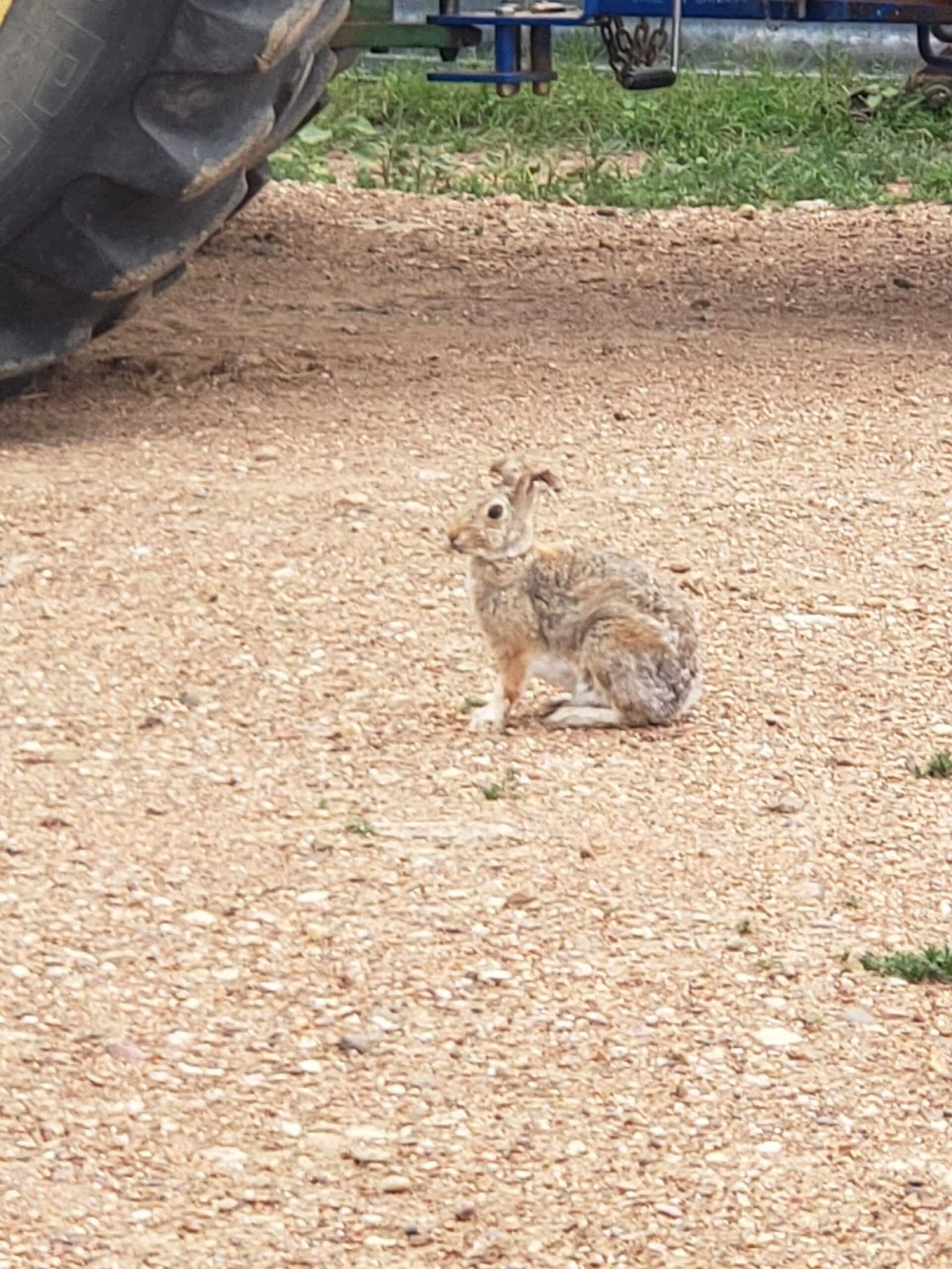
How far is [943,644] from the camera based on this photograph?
15.8 feet

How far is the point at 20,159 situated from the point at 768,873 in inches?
103

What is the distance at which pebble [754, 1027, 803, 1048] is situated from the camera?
10.7 ft

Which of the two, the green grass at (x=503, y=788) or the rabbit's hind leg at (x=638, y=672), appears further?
the rabbit's hind leg at (x=638, y=672)

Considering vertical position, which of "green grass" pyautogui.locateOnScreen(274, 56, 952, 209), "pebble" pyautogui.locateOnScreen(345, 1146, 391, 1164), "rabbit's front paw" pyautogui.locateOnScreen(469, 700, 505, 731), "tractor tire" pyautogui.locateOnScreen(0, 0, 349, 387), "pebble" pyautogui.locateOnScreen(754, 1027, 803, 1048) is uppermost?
"tractor tire" pyautogui.locateOnScreen(0, 0, 349, 387)

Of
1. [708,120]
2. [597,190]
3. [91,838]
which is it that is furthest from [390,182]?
[91,838]

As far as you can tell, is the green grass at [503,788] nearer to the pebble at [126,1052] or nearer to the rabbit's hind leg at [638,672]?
the rabbit's hind leg at [638,672]

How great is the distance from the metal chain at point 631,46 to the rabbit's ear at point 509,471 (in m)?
2.90

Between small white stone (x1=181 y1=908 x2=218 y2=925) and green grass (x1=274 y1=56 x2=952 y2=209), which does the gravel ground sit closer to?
small white stone (x1=181 y1=908 x2=218 y2=925)

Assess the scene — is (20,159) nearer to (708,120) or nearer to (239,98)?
(239,98)

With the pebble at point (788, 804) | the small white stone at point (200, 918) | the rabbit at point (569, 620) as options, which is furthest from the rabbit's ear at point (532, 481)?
the small white stone at point (200, 918)

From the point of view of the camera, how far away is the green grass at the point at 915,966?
11.3 feet

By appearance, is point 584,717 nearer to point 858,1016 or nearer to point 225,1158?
point 858,1016

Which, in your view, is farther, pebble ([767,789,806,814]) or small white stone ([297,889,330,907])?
pebble ([767,789,806,814])

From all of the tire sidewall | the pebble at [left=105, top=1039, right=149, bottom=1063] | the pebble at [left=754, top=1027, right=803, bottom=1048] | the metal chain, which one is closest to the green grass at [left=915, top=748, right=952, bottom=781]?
the pebble at [left=754, top=1027, right=803, bottom=1048]
